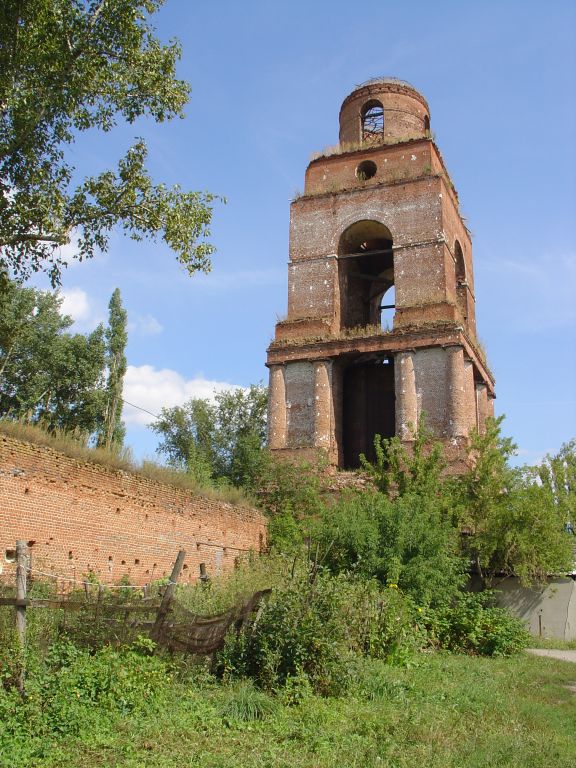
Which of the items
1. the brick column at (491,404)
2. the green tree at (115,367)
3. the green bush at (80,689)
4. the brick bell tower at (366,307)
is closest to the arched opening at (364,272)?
the brick bell tower at (366,307)

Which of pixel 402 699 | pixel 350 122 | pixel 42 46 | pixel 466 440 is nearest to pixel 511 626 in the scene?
pixel 402 699

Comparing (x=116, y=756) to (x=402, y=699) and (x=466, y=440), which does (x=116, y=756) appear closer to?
(x=402, y=699)

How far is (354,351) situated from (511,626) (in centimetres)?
1126

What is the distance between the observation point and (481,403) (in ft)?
83.7

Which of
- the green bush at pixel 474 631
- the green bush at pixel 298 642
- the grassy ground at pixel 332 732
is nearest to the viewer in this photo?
the grassy ground at pixel 332 732

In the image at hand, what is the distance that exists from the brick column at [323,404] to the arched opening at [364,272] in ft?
8.15

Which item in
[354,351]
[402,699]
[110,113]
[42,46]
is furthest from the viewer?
[354,351]

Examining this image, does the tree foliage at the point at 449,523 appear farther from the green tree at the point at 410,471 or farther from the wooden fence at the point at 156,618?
the wooden fence at the point at 156,618

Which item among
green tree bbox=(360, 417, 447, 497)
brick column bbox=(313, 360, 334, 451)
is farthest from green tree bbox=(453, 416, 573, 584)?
brick column bbox=(313, 360, 334, 451)

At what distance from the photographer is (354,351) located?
2298 centimetres

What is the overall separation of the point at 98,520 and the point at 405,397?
1153 centimetres

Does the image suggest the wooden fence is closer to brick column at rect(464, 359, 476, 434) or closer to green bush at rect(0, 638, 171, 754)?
green bush at rect(0, 638, 171, 754)

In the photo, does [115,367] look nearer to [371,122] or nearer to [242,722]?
Answer: [371,122]

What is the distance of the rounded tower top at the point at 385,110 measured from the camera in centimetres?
2656
